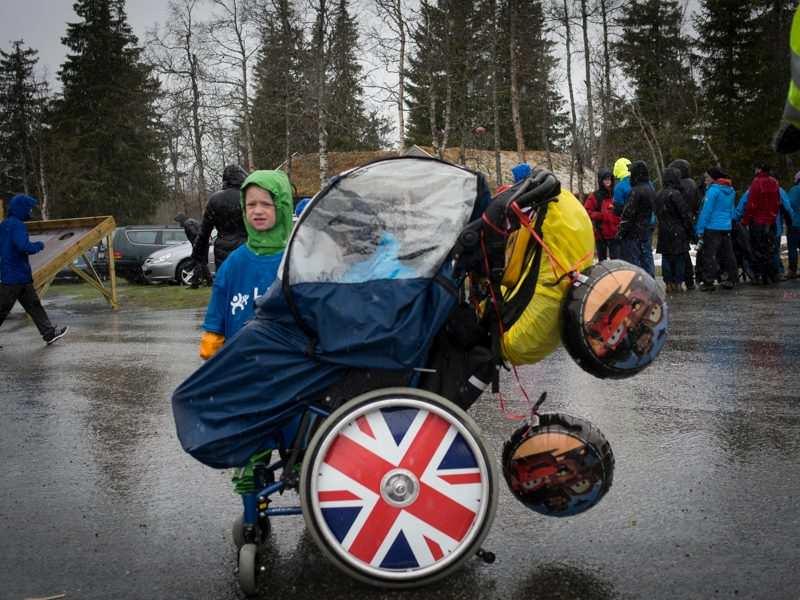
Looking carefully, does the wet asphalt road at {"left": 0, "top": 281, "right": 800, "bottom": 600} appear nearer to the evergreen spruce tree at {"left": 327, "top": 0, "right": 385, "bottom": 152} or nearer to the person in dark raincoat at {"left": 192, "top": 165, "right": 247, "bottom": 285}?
the person in dark raincoat at {"left": 192, "top": 165, "right": 247, "bottom": 285}

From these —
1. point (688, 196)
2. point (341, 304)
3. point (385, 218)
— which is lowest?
point (341, 304)

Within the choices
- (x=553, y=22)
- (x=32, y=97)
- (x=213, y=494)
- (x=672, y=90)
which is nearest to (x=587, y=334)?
(x=213, y=494)

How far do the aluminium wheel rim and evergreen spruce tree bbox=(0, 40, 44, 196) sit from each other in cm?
5847

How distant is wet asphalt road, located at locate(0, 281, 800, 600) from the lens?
3.41 metres

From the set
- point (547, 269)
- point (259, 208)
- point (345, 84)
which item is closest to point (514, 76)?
point (345, 84)

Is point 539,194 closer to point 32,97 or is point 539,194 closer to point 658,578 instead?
point 658,578

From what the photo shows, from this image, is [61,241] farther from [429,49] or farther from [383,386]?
[429,49]

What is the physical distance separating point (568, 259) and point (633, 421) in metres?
3.00

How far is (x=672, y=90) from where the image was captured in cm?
4578

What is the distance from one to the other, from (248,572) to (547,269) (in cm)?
166

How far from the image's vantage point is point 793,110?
2240 millimetres

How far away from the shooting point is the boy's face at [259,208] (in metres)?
4.01

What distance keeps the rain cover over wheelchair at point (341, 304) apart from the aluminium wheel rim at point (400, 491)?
0.27 meters

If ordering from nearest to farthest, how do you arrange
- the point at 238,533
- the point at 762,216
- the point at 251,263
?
1. the point at 238,533
2. the point at 251,263
3. the point at 762,216
